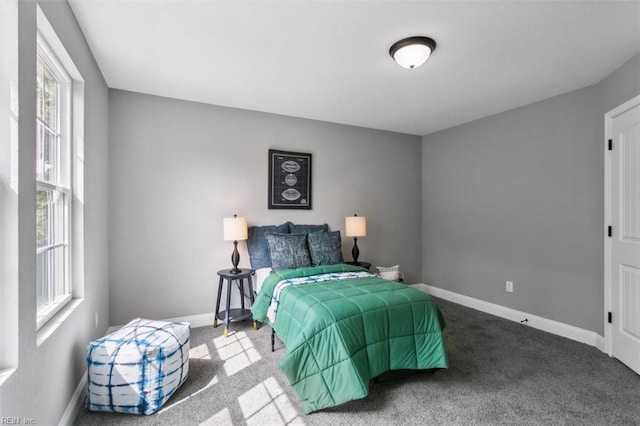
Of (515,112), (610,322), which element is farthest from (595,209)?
(515,112)

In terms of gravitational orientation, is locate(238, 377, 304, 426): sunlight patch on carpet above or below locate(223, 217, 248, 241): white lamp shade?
below

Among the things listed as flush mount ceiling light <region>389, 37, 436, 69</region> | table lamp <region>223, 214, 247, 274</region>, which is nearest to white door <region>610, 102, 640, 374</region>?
flush mount ceiling light <region>389, 37, 436, 69</region>

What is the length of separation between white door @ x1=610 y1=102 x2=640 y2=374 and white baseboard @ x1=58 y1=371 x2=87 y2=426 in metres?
4.02

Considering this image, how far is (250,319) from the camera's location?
3.50 meters

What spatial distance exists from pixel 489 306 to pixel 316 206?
258 cm

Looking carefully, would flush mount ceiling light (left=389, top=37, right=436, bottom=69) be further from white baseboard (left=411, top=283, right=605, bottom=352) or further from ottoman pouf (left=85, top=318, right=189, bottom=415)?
white baseboard (left=411, top=283, right=605, bottom=352)

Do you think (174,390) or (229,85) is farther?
(229,85)

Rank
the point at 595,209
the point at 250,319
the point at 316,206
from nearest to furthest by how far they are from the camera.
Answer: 1. the point at 595,209
2. the point at 250,319
3. the point at 316,206

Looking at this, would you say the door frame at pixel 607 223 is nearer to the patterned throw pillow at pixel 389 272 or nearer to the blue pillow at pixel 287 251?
the patterned throw pillow at pixel 389 272

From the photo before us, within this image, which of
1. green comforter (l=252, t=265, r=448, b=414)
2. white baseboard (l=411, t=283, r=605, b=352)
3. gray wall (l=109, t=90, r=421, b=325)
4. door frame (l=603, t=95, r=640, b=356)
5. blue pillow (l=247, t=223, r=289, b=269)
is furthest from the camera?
blue pillow (l=247, t=223, r=289, b=269)

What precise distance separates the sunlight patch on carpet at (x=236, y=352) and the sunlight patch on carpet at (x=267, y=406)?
1.16ft

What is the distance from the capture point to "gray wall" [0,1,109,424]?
1259 millimetres

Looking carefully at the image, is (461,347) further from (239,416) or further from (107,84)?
(107,84)

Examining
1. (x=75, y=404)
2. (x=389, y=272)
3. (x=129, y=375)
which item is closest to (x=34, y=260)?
(x=129, y=375)
